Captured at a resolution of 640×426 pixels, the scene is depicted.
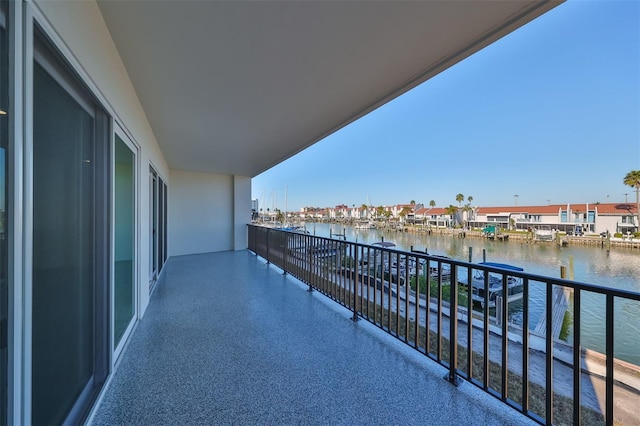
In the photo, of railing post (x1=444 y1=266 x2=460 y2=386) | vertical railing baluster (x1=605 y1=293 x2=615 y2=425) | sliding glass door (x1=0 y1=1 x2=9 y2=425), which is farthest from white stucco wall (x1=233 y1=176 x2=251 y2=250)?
vertical railing baluster (x1=605 y1=293 x2=615 y2=425)

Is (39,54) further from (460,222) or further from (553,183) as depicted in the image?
(460,222)

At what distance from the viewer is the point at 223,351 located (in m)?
2.06

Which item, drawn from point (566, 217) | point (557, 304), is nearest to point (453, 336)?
point (557, 304)

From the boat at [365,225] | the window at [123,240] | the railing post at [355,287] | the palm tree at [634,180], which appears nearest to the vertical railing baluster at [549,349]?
the railing post at [355,287]

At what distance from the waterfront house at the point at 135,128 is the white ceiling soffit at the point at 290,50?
0.01 meters

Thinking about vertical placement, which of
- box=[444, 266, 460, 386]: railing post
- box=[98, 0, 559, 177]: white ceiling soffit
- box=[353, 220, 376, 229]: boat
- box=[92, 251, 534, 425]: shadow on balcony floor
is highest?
box=[98, 0, 559, 177]: white ceiling soffit

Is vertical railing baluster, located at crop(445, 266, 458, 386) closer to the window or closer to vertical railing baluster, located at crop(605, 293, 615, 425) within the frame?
vertical railing baluster, located at crop(605, 293, 615, 425)

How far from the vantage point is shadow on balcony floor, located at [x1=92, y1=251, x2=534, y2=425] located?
1.41 meters

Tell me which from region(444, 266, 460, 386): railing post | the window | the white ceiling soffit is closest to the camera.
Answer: the white ceiling soffit

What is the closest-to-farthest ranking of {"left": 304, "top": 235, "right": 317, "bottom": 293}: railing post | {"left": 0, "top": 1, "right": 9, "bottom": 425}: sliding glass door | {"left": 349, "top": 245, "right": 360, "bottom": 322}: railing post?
{"left": 0, "top": 1, "right": 9, "bottom": 425}: sliding glass door < {"left": 349, "top": 245, "right": 360, "bottom": 322}: railing post < {"left": 304, "top": 235, "right": 317, "bottom": 293}: railing post

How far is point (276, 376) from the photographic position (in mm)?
1742

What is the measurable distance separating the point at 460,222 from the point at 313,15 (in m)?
25.6

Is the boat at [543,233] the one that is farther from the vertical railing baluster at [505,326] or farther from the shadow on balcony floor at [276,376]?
the vertical railing baluster at [505,326]

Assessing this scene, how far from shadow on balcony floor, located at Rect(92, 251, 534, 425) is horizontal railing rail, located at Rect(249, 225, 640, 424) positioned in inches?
7.2
